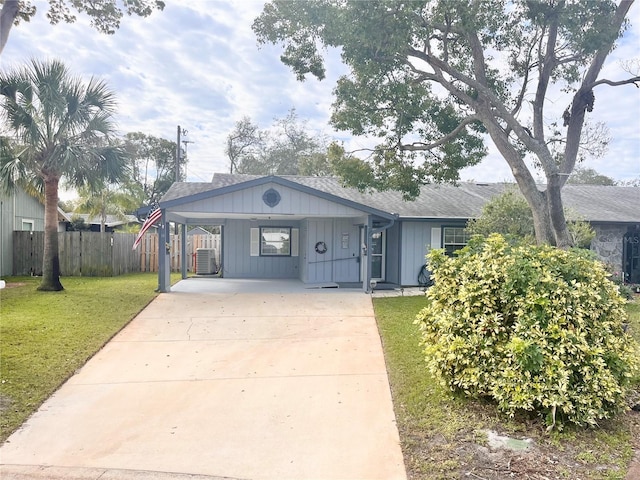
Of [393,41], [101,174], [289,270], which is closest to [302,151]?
[289,270]

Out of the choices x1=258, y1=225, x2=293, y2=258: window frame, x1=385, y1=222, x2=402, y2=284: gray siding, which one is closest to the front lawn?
x1=385, y1=222, x2=402, y2=284: gray siding

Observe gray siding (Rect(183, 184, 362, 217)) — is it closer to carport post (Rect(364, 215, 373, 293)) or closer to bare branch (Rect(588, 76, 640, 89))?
carport post (Rect(364, 215, 373, 293))

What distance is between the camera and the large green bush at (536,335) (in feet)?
11.8

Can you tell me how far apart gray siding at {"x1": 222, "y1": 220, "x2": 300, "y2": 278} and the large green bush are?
1063cm

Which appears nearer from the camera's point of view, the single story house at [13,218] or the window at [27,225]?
the single story house at [13,218]

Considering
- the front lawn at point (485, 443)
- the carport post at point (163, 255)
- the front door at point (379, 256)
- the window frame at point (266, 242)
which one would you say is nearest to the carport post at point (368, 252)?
the front door at point (379, 256)

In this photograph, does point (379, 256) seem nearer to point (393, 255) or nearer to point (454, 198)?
point (393, 255)

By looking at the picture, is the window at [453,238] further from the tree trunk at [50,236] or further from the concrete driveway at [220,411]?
the tree trunk at [50,236]

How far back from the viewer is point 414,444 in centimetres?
355

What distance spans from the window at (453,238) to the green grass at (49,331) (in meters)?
8.74

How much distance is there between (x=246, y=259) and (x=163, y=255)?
402cm

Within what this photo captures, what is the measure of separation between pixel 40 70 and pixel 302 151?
2401 cm

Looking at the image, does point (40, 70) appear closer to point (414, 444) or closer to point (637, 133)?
point (414, 444)

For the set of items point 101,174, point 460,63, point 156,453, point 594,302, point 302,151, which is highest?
point 302,151
